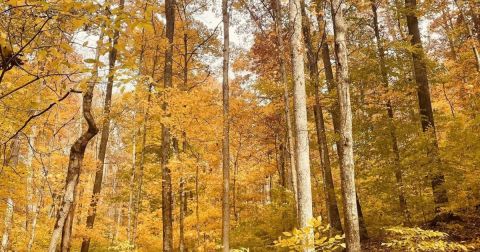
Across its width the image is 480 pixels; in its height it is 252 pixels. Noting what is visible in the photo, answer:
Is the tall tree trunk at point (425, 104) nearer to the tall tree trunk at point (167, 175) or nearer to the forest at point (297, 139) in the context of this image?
the forest at point (297, 139)

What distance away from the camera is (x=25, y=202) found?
32.5ft

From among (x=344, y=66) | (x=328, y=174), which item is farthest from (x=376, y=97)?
(x=344, y=66)

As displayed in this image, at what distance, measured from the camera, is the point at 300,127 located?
605 cm

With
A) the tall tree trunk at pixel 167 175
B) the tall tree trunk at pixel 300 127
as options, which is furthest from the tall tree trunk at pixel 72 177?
the tall tree trunk at pixel 167 175

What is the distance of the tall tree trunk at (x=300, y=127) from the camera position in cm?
588

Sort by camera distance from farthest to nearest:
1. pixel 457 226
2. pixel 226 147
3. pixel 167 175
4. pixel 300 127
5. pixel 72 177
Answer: pixel 167 175 < pixel 226 147 < pixel 457 226 < pixel 300 127 < pixel 72 177

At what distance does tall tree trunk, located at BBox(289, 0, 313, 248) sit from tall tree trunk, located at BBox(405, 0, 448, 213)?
15.7 feet

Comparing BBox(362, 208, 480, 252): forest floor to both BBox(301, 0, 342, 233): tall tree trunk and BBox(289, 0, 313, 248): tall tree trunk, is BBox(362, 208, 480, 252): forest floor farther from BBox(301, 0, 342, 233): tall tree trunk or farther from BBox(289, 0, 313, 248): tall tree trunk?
BBox(289, 0, 313, 248): tall tree trunk

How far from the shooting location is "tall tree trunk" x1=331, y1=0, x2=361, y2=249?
5.19m

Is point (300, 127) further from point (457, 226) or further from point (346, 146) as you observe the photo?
point (457, 226)

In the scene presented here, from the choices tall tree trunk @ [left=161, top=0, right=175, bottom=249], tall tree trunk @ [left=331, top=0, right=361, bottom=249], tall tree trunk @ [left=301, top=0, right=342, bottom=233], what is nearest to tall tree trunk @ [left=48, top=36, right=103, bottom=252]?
tall tree trunk @ [left=331, top=0, right=361, bottom=249]

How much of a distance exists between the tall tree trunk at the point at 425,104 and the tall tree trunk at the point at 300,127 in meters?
4.79

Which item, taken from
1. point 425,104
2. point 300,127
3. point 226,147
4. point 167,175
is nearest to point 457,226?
point 425,104

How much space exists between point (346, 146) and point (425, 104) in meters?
6.31
